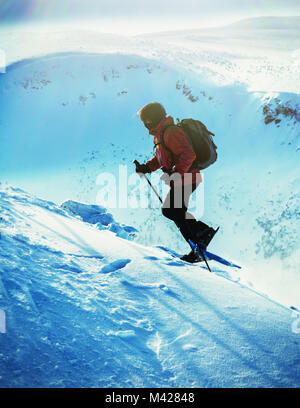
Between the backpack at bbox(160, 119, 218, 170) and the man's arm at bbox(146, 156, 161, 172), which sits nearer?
the backpack at bbox(160, 119, 218, 170)

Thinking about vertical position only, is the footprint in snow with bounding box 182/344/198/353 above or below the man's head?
below

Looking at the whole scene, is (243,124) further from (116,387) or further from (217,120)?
(116,387)

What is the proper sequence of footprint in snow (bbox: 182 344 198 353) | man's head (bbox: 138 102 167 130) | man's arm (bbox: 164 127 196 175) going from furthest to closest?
man's head (bbox: 138 102 167 130)
man's arm (bbox: 164 127 196 175)
footprint in snow (bbox: 182 344 198 353)

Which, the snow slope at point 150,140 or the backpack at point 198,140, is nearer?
the backpack at point 198,140

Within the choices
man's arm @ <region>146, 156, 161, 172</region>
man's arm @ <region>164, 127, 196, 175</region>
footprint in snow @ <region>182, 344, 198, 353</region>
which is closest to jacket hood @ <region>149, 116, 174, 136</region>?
man's arm @ <region>164, 127, 196, 175</region>

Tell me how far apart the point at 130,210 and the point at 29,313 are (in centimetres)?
799

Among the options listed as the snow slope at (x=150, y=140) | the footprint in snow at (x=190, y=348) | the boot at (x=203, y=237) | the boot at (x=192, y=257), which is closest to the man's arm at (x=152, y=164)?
the boot at (x=203, y=237)

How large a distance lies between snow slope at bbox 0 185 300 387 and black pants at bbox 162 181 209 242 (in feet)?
2.93

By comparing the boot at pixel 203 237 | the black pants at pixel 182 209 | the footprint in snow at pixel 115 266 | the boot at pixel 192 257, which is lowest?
the boot at pixel 192 257

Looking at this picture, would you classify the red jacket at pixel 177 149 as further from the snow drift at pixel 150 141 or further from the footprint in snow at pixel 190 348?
the snow drift at pixel 150 141

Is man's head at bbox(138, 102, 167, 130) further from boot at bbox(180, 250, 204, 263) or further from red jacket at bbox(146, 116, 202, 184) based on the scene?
Result: boot at bbox(180, 250, 204, 263)

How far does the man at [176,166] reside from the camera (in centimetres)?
288

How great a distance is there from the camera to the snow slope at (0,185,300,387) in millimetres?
1437

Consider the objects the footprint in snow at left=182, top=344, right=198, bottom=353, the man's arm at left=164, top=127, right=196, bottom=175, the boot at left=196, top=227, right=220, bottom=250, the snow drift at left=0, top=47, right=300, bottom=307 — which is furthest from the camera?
the snow drift at left=0, top=47, right=300, bottom=307
